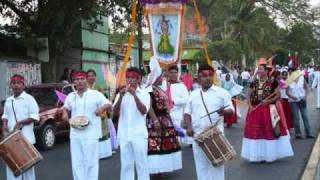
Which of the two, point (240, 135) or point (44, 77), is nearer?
point (240, 135)

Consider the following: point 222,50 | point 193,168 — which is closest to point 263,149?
point 193,168

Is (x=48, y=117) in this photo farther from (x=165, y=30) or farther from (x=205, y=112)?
(x=205, y=112)

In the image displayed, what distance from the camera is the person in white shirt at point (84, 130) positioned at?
7.37 meters

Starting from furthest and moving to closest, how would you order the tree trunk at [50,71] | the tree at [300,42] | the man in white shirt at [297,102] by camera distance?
the tree at [300,42] → the tree trunk at [50,71] → the man in white shirt at [297,102]

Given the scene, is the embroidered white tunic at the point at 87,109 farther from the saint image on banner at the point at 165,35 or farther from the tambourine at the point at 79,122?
the saint image on banner at the point at 165,35

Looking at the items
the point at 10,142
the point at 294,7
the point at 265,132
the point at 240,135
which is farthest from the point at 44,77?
the point at 294,7

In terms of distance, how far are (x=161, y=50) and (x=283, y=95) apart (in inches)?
174

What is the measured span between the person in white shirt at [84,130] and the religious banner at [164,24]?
368cm

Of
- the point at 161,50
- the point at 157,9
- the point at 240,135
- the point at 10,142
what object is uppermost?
the point at 157,9

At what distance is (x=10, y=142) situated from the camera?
7285mm

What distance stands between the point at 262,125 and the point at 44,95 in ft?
20.4

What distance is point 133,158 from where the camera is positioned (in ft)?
23.9

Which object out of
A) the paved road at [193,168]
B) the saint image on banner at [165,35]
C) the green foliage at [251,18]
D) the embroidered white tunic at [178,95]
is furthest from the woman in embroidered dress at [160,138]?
the green foliage at [251,18]

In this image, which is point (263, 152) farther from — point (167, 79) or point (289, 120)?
point (289, 120)
